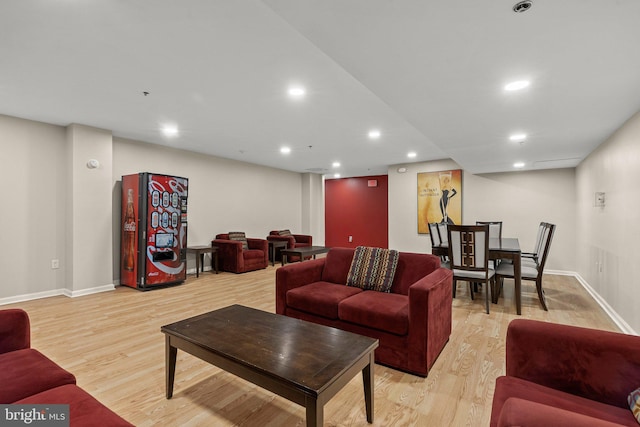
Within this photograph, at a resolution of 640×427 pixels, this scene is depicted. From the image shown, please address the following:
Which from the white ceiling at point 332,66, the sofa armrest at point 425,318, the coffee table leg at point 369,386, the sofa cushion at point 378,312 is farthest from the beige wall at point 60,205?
the sofa armrest at point 425,318

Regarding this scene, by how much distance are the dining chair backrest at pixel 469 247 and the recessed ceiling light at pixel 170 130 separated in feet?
13.5

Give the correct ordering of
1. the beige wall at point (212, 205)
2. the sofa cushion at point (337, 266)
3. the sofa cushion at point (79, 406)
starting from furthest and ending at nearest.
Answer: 1. the beige wall at point (212, 205)
2. the sofa cushion at point (337, 266)
3. the sofa cushion at point (79, 406)

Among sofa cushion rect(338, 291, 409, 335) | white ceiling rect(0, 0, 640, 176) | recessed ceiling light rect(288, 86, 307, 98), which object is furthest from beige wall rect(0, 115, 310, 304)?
sofa cushion rect(338, 291, 409, 335)

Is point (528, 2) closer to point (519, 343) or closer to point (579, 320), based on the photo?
point (519, 343)

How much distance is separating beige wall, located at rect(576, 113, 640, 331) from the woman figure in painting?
243 centimetres

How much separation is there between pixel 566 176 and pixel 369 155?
4033mm

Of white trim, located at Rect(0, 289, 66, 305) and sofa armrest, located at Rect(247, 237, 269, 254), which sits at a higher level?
sofa armrest, located at Rect(247, 237, 269, 254)

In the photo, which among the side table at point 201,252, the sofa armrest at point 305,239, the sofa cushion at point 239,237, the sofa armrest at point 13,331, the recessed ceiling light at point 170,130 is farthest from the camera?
the sofa armrest at point 305,239

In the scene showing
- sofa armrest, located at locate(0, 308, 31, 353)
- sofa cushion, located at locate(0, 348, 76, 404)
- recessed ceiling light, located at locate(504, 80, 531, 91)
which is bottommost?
sofa cushion, located at locate(0, 348, 76, 404)

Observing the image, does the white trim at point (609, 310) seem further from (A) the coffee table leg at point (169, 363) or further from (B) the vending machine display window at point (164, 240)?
(B) the vending machine display window at point (164, 240)

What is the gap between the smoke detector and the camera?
1420 mm

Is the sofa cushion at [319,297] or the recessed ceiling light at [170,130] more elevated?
the recessed ceiling light at [170,130]

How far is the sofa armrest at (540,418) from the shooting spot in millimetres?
812

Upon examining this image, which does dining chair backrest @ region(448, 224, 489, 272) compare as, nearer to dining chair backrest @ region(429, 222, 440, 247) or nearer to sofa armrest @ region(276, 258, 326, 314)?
dining chair backrest @ region(429, 222, 440, 247)
